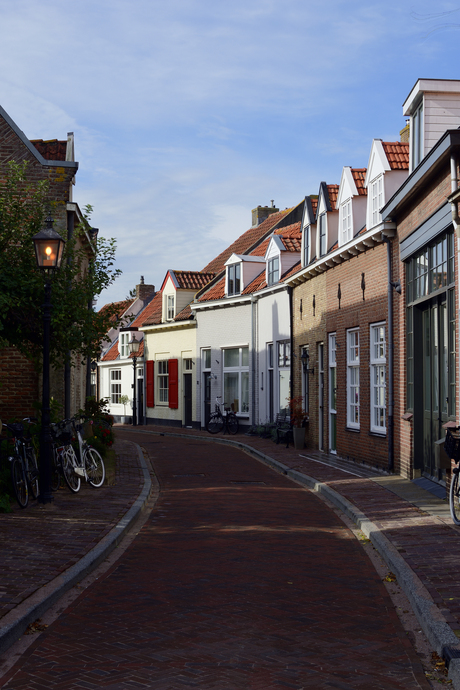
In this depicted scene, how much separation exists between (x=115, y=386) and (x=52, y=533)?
35.7 m

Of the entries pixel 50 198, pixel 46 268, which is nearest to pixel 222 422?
pixel 50 198

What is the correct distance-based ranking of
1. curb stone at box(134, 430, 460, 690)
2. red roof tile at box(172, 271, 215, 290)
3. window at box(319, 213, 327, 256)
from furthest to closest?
red roof tile at box(172, 271, 215, 290)
window at box(319, 213, 327, 256)
curb stone at box(134, 430, 460, 690)

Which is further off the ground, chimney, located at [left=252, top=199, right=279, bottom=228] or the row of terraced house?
chimney, located at [left=252, top=199, right=279, bottom=228]

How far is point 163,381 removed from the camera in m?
36.6

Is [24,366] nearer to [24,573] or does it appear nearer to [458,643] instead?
[24,573]

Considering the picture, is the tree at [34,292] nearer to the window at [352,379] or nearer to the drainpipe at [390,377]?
the drainpipe at [390,377]

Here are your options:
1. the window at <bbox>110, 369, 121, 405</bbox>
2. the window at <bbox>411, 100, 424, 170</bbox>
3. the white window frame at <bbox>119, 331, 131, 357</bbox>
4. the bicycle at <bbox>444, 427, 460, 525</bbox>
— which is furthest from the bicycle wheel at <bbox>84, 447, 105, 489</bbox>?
the window at <bbox>110, 369, 121, 405</bbox>

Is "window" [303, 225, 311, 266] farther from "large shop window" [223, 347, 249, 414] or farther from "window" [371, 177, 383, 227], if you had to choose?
"large shop window" [223, 347, 249, 414]

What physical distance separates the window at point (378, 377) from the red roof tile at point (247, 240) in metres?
17.5

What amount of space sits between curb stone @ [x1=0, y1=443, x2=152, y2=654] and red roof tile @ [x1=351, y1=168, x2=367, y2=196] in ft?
34.1

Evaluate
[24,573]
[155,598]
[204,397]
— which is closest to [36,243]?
[24,573]

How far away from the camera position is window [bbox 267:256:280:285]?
87.3 feet

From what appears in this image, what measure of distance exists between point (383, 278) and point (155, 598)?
401 inches

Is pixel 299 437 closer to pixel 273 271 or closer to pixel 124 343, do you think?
pixel 273 271
